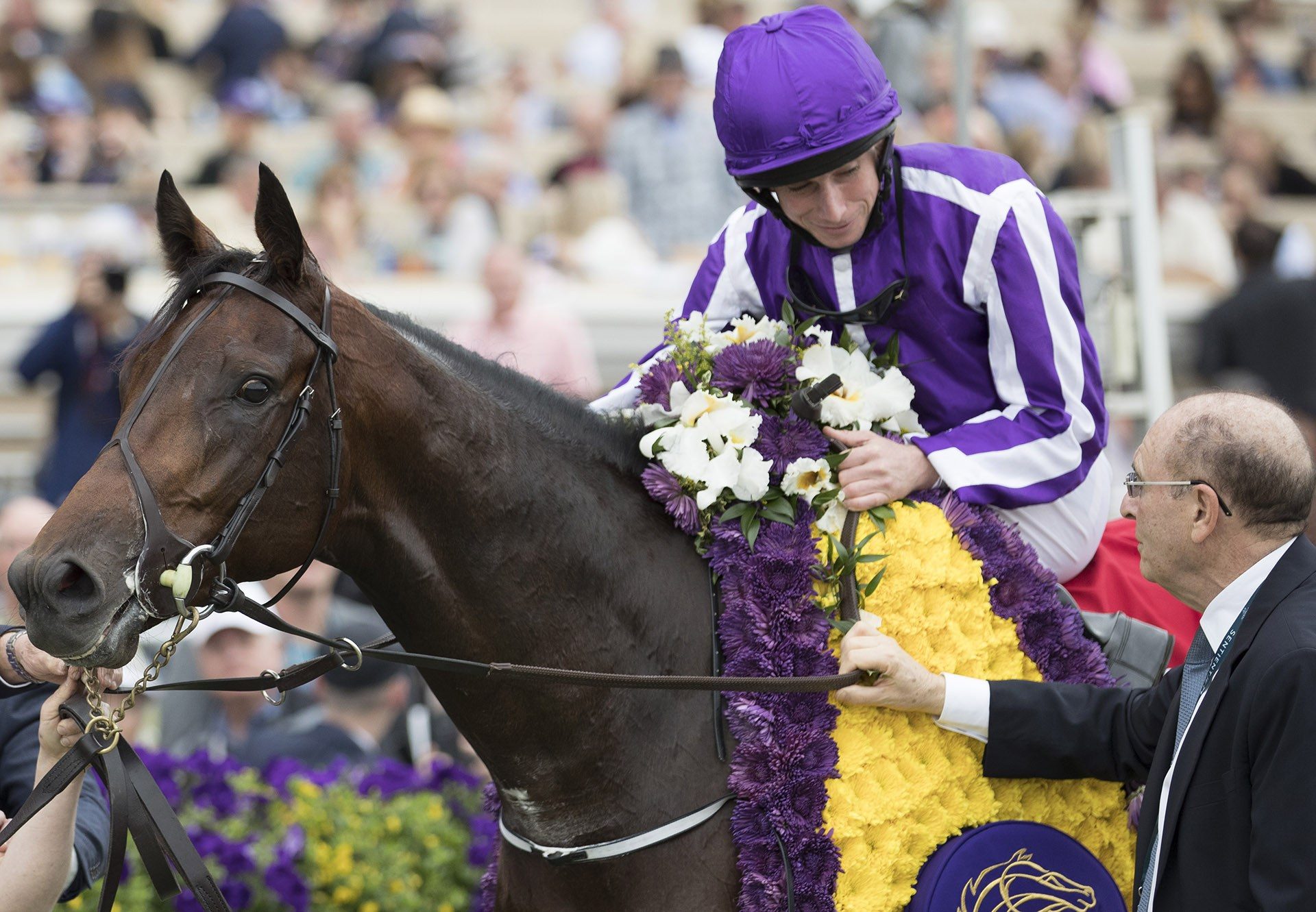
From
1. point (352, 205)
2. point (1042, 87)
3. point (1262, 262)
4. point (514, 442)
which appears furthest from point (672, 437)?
point (1042, 87)

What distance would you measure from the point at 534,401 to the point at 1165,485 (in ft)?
4.04

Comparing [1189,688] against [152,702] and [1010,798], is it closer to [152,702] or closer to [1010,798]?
[1010,798]

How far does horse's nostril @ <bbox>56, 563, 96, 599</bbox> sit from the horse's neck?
0.45 meters

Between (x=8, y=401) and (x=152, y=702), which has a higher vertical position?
(x=8, y=401)

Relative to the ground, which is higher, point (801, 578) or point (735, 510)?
point (735, 510)

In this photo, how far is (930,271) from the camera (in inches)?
120

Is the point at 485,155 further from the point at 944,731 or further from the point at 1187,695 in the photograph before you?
the point at 1187,695

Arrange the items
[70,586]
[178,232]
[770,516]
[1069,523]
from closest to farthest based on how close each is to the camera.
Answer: [70,586] → [178,232] → [770,516] → [1069,523]

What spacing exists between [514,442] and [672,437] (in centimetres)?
39

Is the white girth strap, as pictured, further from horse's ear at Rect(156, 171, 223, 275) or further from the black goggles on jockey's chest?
horse's ear at Rect(156, 171, 223, 275)

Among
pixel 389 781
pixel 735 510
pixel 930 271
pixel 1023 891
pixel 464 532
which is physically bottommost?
pixel 389 781

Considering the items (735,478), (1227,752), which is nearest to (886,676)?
(735,478)

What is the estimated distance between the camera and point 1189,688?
8.88 ft

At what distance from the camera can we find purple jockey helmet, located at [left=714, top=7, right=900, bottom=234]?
2865 mm
